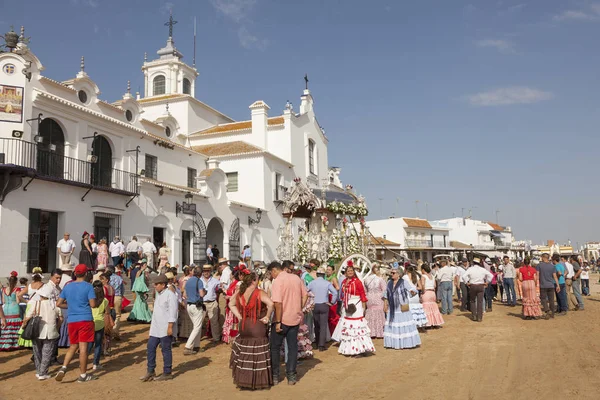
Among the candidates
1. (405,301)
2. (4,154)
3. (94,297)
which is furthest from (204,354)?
(4,154)

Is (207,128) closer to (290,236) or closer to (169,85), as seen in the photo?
(169,85)

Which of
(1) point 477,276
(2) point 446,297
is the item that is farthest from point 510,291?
(1) point 477,276

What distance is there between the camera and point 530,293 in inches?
526

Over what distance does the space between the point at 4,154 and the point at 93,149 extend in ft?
14.9

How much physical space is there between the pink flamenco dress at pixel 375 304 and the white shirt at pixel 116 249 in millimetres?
10967

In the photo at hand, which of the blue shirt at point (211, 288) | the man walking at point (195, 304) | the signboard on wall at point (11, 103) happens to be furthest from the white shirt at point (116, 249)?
the man walking at point (195, 304)

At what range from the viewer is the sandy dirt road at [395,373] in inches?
272

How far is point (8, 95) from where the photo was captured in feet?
55.1

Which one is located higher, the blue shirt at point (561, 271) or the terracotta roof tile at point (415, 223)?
the terracotta roof tile at point (415, 223)

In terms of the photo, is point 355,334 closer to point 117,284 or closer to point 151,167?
point 117,284

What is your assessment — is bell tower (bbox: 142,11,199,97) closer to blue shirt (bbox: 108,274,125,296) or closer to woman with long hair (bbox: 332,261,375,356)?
blue shirt (bbox: 108,274,125,296)

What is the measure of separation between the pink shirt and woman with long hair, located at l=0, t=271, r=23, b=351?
589 centimetres

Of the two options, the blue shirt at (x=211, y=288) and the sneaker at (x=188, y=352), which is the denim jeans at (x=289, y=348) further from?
the blue shirt at (x=211, y=288)

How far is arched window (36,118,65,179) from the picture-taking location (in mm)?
17859
